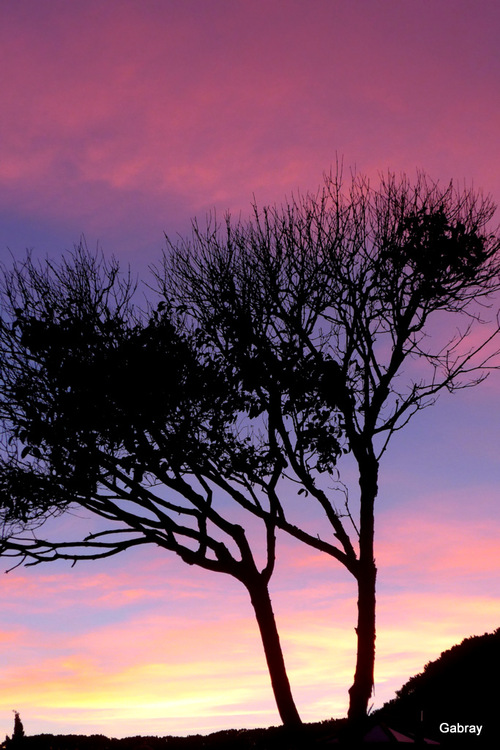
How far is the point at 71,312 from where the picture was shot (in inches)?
817

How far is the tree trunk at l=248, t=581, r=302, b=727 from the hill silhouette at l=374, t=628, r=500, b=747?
239 cm

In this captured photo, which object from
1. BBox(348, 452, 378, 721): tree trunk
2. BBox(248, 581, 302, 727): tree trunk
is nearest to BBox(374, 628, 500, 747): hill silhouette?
BBox(348, 452, 378, 721): tree trunk

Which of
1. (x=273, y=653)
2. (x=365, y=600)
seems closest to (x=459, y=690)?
(x=273, y=653)

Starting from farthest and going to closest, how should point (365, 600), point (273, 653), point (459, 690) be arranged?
point (459, 690), point (273, 653), point (365, 600)

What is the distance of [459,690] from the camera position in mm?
23531

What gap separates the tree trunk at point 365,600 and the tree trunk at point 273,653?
2.18m

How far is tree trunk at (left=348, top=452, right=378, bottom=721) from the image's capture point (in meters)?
18.2

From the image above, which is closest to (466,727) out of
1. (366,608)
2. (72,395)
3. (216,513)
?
(366,608)

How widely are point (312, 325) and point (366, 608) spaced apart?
7506 millimetres

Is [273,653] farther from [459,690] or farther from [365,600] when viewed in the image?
[459,690]

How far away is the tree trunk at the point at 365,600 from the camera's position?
18234mm

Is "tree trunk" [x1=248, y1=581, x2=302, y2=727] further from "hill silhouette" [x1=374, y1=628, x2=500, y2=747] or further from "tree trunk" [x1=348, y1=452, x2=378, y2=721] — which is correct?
"hill silhouette" [x1=374, y1=628, x2=500, y2=747]

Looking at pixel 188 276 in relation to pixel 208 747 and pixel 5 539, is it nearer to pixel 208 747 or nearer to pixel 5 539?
pixel 5 539

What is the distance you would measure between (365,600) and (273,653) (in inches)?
126
